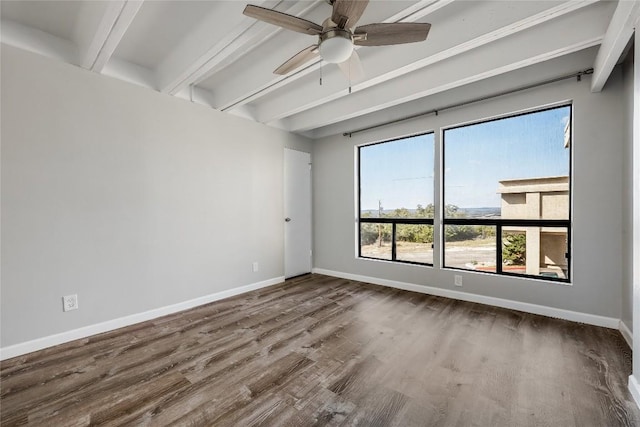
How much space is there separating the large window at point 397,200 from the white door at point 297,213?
972 millimetres

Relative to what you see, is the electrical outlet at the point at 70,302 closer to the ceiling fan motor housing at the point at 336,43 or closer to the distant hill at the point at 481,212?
the ceiling fan motor housing at the point at 336,43

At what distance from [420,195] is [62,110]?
4046mm

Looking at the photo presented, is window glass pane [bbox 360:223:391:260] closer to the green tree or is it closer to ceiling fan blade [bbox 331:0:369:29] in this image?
the green tree

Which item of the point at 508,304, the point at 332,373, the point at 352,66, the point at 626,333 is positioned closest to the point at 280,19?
the point at 352,66

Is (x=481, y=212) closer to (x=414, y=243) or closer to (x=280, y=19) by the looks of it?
(x=414, y=243)

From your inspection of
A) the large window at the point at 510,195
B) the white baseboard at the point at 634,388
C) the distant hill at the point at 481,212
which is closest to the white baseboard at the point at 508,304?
the large window at the point at 510,195

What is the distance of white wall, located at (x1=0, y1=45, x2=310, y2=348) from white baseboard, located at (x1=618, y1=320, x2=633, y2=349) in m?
3.94

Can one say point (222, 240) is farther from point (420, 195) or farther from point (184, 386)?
point (420, 195)

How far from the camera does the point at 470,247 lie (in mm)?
3494

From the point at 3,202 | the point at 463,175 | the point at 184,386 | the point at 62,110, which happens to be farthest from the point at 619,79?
the point at 3,202

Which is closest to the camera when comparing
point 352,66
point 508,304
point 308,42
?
point 352,66

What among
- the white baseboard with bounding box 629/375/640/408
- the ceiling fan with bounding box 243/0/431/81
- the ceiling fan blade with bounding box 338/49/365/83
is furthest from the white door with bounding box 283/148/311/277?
the white baseboard with bounding box 629/375/640/408

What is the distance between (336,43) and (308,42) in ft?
2.95

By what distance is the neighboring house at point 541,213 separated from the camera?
2.93 m
